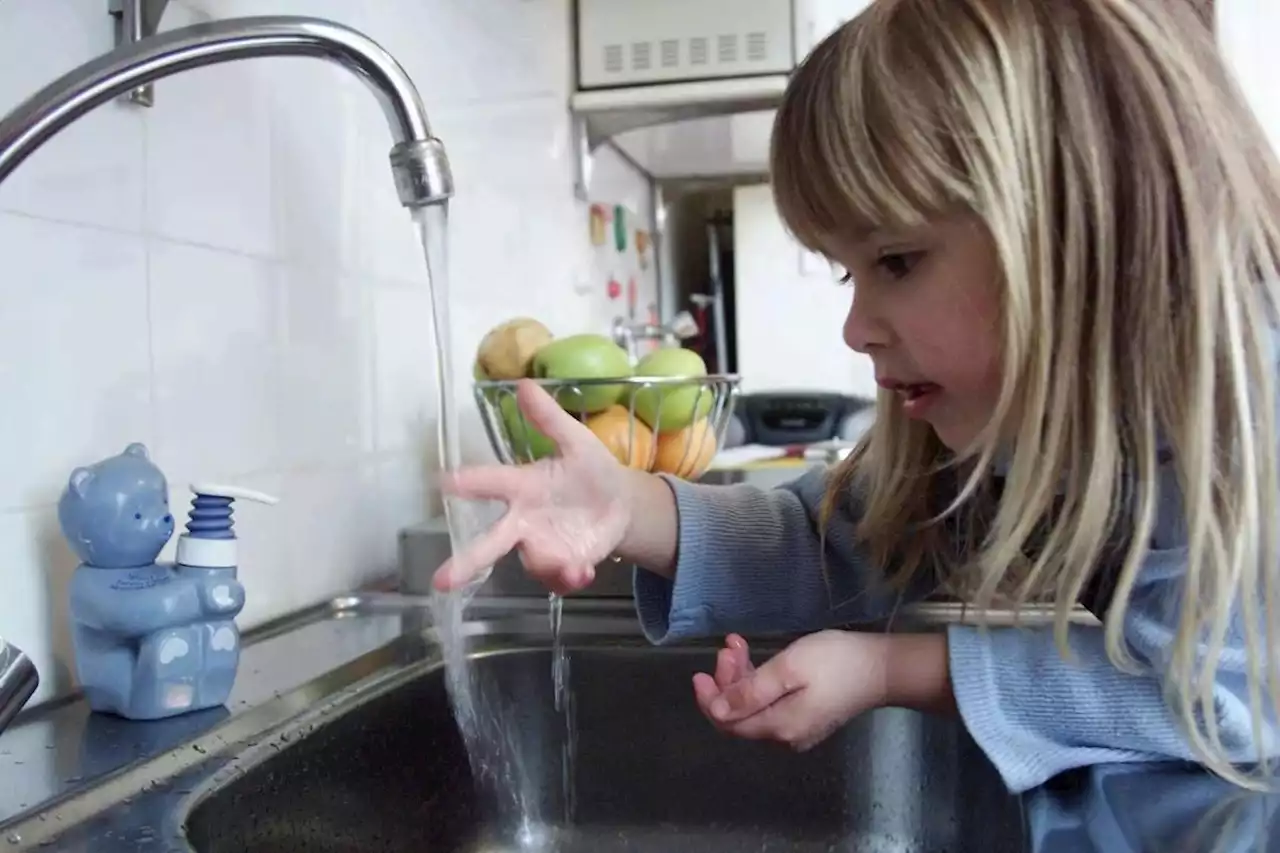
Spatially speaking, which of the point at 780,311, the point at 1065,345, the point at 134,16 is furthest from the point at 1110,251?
the point at 780,311

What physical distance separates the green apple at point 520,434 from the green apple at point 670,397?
91mm

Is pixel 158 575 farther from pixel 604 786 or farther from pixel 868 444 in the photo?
pixel 868 444

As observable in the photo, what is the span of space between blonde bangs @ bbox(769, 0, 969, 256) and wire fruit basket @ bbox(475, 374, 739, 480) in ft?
1.08

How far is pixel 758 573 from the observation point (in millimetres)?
771

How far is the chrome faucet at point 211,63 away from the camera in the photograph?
0.43m

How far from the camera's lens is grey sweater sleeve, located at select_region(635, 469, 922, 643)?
0.75 metres

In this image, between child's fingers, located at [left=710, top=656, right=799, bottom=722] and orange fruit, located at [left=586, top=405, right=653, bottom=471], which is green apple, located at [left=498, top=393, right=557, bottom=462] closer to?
orange fruit, located at [left=586, top=405, right=653, bottom=471]

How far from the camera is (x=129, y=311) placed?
660 millimetres

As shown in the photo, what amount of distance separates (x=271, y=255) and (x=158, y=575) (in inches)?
11.9

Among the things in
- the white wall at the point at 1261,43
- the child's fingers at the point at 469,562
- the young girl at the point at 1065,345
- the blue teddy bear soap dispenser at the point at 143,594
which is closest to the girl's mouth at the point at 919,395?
the young girl at the point at 1065,345

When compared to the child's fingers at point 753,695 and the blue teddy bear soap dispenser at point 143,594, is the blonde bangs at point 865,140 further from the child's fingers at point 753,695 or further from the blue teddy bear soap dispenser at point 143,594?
the blue teddy bear soap dispenser at point 143,594

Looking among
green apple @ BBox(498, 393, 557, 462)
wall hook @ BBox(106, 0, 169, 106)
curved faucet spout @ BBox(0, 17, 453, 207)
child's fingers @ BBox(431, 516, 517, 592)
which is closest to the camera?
curved faucet spout @ BBox(0, 17, 453, 207)

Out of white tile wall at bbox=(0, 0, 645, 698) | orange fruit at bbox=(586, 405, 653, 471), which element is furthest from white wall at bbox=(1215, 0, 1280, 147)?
orange fruit at bbox=(586, 405, 653, 471)

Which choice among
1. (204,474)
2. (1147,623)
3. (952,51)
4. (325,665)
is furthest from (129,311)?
(1147,623)
